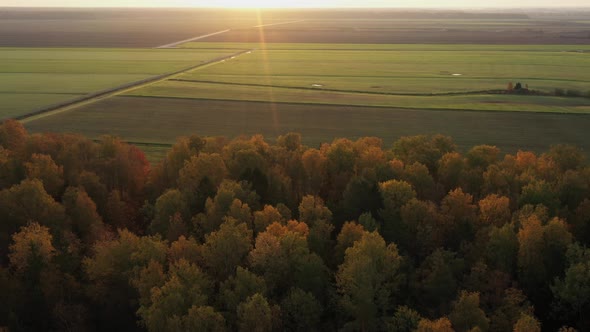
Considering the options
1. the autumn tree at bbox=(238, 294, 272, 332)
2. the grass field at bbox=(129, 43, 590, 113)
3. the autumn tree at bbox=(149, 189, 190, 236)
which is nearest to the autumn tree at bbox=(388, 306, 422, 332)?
the autumn tree at bbox=(238, 294, 272, 332)

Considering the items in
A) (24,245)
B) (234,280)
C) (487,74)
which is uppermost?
(24,245)

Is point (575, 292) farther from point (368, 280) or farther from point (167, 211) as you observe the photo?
point (167, 211)

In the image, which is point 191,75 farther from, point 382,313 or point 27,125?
point 382,313

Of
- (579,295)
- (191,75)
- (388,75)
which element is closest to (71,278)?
(579,295)

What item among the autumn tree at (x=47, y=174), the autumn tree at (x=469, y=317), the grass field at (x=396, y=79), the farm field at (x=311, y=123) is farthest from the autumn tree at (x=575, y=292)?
the grass field at (x=396, y=79)

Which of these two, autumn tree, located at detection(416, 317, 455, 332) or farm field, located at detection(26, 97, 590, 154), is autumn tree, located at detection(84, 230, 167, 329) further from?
farm field, located at detection(26, 97, 590, 154)

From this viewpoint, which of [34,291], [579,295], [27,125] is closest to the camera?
[579,295]

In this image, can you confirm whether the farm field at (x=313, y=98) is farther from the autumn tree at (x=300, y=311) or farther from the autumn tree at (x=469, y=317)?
the autumn tree at (x=469, y=317)
